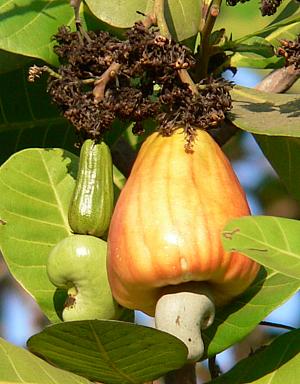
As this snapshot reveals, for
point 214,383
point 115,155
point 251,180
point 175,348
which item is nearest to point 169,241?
point 175,348

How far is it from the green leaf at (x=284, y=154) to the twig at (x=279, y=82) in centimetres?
9

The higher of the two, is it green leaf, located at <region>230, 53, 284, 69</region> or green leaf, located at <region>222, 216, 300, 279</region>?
green leaf, located at <region>230, 53, 284, 69</region>

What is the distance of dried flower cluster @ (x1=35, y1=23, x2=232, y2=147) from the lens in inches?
56.7

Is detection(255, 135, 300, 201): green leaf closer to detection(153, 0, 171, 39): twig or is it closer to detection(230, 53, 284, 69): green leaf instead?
detection(230, 53, 284, 69): green leaf

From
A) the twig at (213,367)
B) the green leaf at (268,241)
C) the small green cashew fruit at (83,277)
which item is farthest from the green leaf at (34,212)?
the green leaf at (268,241)

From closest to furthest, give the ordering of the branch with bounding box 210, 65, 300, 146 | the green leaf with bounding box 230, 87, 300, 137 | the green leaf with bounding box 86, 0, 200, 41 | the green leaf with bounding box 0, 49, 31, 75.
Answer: the green leaf with bounding box 230, 87, 300, 137
the green leaf with bounding box 86, 0, 200, 41
the green leaf with bounding box 0, 49, 31, 75
the branch with bounding box 210, 65, 300, 146

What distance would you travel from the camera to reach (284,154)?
1829 millimetres

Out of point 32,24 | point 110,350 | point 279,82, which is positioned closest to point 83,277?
point 110,350

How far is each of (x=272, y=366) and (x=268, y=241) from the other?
29 cm

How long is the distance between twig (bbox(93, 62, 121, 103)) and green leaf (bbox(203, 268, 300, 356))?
329 mm

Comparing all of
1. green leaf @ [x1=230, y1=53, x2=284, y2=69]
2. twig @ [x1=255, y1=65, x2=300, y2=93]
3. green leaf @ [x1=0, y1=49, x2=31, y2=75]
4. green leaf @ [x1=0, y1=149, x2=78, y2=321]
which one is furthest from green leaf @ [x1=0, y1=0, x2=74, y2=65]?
twig @ [x1=255, y1=65, x2=300, y2=93]

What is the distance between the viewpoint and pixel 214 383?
5.16 feet

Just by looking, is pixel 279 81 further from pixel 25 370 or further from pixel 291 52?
pixel 25 370

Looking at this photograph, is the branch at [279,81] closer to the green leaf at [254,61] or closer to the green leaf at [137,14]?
the green leaf at [254,61]
